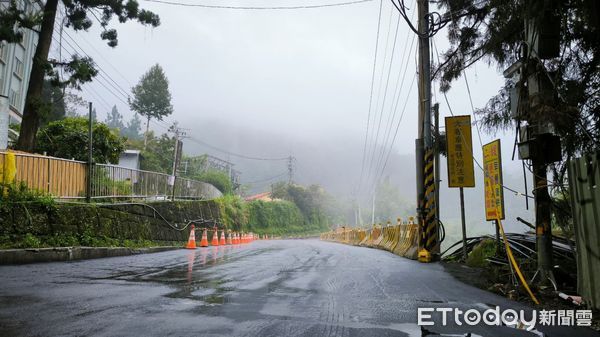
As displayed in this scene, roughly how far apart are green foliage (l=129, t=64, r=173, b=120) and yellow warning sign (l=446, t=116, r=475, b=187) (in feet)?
213

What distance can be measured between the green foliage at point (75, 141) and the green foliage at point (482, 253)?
15578 mm

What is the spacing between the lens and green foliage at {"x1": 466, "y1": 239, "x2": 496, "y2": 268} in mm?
10047

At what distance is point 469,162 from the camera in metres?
12.3

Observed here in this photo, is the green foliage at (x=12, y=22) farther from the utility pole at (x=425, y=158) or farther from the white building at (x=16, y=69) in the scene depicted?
the utility pole at (x=425, y=158)

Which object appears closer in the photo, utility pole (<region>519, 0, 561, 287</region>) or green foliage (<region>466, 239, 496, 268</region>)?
utility pole (<region>519, 0, 561, 287</region>)

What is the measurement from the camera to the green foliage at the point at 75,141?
18.5 meters

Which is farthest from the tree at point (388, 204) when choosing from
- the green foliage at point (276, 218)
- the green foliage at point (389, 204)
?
the green foliage at point (276, 218)

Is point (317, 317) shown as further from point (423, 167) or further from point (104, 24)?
point (104, 24)

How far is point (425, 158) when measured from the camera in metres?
13.0

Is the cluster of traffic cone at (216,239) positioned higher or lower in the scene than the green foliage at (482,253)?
lower

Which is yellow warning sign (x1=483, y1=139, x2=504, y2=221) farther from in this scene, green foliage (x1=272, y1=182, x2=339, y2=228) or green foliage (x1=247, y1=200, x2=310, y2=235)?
green foliage (x1=272, y1=182, x2=339, y2=228)

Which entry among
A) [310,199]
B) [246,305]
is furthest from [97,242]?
[310,199]

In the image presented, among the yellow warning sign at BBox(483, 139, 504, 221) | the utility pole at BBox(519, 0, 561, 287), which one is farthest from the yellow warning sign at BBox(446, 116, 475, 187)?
the utility pole at BBox(519, 0, 561, 287)

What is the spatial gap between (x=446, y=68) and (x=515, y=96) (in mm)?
3510
